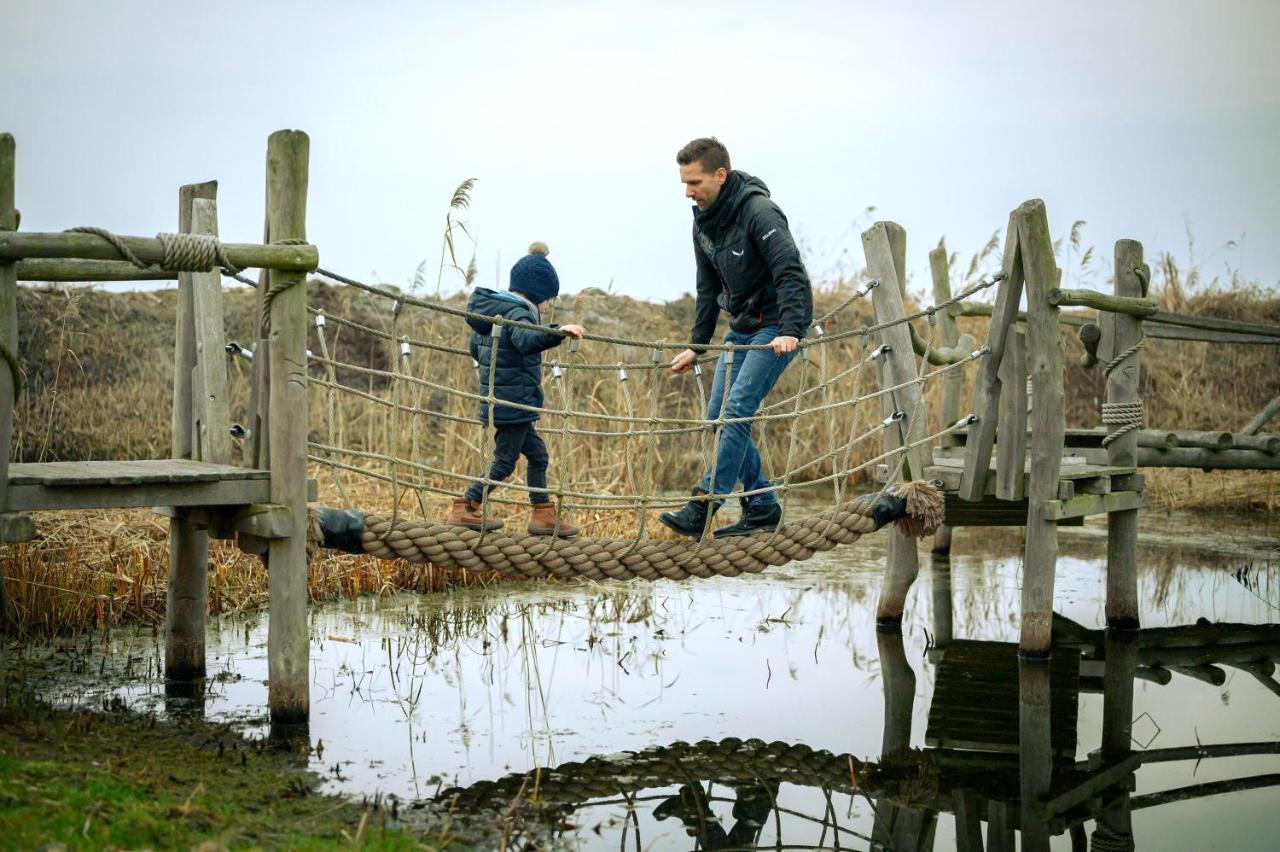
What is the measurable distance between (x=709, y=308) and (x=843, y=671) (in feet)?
5.40

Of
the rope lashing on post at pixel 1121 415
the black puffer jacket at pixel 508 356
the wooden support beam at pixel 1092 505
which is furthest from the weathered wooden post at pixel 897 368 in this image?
the black puffer jacket at pixel 508 356

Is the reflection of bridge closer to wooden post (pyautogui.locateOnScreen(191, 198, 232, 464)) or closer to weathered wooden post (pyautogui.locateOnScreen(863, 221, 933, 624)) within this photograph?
weathered wooden post (pyautogui.locateOnScreen(863, 221, 933, 624))

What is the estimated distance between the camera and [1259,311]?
13.1 m

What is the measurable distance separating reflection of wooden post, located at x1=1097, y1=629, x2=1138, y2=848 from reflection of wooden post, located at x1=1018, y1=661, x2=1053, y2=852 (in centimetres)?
19

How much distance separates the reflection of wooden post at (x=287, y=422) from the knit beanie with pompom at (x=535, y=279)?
1.10 m

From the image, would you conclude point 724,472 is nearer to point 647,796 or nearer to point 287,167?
point 647,796

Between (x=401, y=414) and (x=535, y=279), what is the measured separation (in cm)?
454

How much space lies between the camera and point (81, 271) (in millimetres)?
5035

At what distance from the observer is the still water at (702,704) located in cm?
402

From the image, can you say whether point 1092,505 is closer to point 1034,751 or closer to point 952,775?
point 1034,751

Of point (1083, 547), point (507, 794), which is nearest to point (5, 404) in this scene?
point (507, 794)

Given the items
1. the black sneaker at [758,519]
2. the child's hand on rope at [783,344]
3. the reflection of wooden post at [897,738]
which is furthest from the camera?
the black sneaker at [758,519]

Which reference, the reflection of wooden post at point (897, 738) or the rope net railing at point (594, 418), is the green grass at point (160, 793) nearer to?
the rope net railing at point (594, 418)

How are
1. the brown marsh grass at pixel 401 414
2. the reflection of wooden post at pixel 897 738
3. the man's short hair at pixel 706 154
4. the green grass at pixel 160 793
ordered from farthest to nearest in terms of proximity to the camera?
the brown marsh grass at pixel 401 414 < the man's short hair at pixel 706 154 < the reflection of wooden post at pixel 897 738 < the green grass at pixel 160 793
